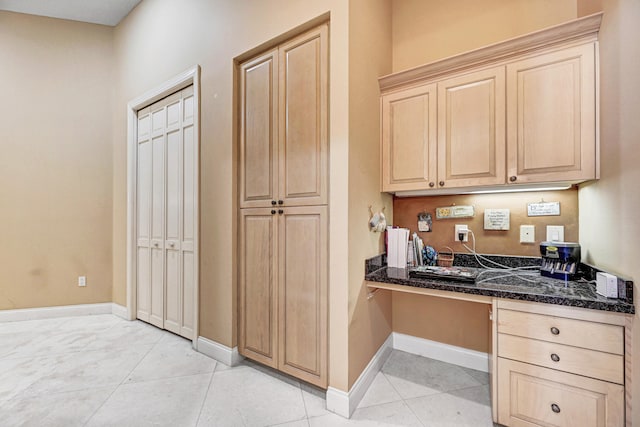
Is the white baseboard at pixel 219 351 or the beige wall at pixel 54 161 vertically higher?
the beige wall at pixel 54 161

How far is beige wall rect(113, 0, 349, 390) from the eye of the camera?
1630mm

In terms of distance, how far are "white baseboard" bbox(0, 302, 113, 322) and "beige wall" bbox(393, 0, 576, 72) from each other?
4280mm

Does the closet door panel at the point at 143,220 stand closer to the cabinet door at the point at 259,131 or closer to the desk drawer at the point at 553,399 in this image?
the cabinet door at the point at 259,131

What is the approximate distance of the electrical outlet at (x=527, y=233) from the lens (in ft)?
6.10

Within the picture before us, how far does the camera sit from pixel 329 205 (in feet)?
5.56

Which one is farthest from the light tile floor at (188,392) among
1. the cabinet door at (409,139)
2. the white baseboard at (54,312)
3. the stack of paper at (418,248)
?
the cabinet door at (409,139)

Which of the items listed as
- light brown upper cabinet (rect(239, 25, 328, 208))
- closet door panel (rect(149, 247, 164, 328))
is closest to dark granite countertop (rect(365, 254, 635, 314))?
light brown upper cabinet (rect(239, 25, 328, 208))

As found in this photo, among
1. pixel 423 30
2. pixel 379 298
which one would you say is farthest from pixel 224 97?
pixel 379 298

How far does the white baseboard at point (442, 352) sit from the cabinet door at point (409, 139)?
131 cm

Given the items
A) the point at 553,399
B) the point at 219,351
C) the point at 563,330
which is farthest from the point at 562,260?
the point at 219,351

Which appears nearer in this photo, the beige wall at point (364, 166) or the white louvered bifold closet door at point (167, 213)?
the beige wall at point (364, 166)

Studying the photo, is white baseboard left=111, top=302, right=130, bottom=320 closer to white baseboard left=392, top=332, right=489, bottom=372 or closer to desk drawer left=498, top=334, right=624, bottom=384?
white baseboard left=392, top=332, right=489, bottom=372

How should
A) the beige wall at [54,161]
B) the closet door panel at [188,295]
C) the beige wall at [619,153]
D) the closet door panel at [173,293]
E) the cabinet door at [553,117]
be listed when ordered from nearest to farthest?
the beige wall at [619,153]
the cabinet door at [553,117]
the closet door panel at [188,295]
the closet door panel at [173,293]
the beige wall at [54,161]

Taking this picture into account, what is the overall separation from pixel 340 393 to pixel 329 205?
1.13 meters
